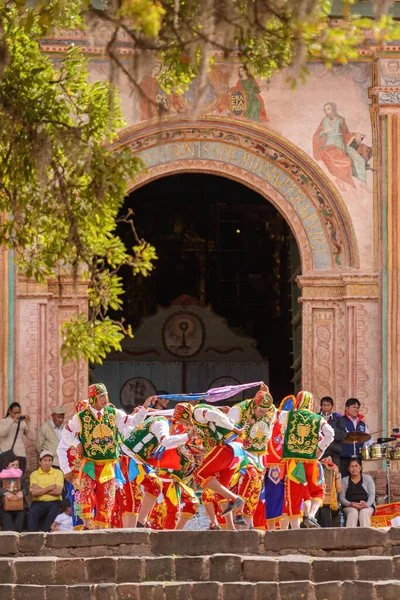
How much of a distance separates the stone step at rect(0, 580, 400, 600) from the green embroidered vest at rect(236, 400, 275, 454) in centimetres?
388

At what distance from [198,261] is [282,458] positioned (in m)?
12.6

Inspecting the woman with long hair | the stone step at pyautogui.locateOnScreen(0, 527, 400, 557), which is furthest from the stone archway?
the stone step at pyautogui.locateOnScreen(0, 527, 400, 557)

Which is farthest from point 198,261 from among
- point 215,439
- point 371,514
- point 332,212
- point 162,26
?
point 162,26

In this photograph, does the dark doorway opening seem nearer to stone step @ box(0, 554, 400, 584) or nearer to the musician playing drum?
the musician playing drum

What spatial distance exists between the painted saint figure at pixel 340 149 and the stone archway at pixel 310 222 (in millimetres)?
207

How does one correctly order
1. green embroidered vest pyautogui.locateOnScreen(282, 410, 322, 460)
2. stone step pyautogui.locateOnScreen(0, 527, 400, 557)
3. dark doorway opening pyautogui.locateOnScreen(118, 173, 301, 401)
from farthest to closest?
dark doorway opening pyautogui.locateOnScreen(118, 173, 301, 401)
green embroidered vest pyautogui.locateOnScreen(282, 410, 322, 460)
stone step pyautogui.locateOnScreen(0, 527, 400, 557)

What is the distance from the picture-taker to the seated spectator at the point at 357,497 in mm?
21203

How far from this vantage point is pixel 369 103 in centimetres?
2420

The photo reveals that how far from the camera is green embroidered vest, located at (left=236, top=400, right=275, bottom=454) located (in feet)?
62.3

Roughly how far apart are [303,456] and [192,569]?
3.98 metres

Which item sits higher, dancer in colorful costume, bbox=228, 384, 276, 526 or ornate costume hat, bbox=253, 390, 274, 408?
ornate costume hat, bbox=253, 390, 274, 408

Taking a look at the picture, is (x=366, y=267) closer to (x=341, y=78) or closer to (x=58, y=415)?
(x=341, y=78)

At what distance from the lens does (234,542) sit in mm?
15734

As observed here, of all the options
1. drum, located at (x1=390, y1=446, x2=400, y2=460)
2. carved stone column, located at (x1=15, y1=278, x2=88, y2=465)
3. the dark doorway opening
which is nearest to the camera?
drum, located at (x1=390, y1=446, x2=400, y2=460)
